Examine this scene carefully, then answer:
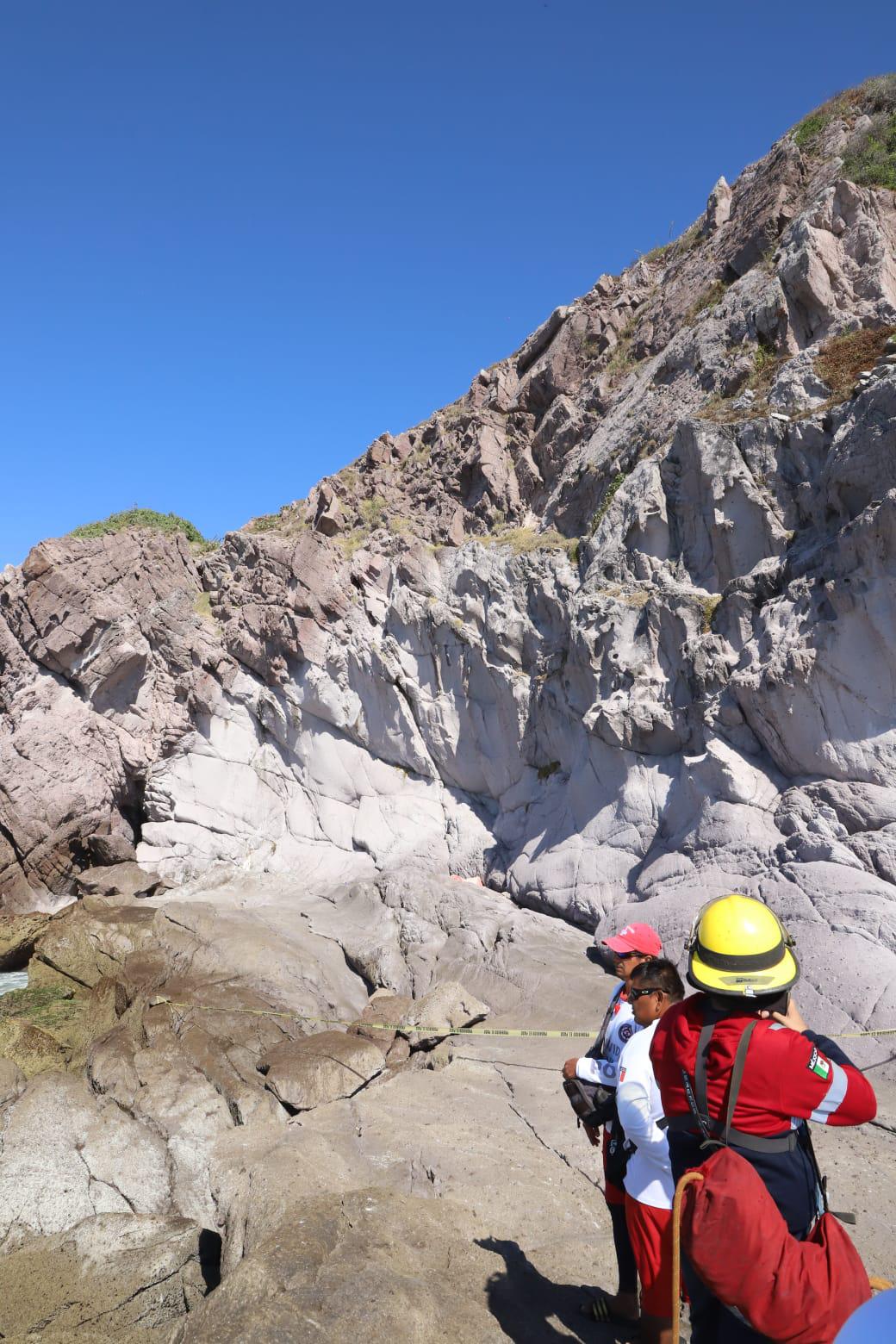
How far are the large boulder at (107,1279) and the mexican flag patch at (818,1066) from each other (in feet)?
16.5

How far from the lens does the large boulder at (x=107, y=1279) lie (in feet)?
16.4

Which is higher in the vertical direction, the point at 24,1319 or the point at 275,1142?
the point at 24,1319

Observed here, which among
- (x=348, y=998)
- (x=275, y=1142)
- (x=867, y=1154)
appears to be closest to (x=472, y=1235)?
(x=275, y=1142)

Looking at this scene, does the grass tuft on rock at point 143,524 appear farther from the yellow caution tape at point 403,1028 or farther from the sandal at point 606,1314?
the sandal at point 606,1314

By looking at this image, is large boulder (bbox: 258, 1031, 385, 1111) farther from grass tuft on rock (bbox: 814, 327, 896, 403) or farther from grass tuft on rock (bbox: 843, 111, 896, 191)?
grass tuft on rock (bbox: 843, 111, 896, 191)

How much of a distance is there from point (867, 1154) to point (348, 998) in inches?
356

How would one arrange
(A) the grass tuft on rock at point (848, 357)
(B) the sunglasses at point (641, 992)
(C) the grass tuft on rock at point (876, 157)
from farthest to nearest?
(C) the grass tuft on rock at point (876, 157) < (A) the grass tuft on rock at point (848, 357) < (B) the sunglasses at point (641, 992)

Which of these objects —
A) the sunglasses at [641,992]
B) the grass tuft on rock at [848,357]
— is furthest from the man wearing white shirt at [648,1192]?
the grass tuft on rock at [848,357]

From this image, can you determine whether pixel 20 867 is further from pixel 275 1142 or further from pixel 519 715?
pixel 275 1142

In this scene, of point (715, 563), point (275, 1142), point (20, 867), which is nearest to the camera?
point (275, 1142)

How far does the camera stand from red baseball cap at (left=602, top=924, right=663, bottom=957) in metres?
4.29

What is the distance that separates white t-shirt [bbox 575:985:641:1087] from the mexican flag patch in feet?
5.05

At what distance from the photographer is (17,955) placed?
58.0 ft

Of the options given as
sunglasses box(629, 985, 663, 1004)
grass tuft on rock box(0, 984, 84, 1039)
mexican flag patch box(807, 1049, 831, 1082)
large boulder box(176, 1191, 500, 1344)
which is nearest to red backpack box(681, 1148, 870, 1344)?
mexican flag patch box(807, 1049, 831, 1082)
